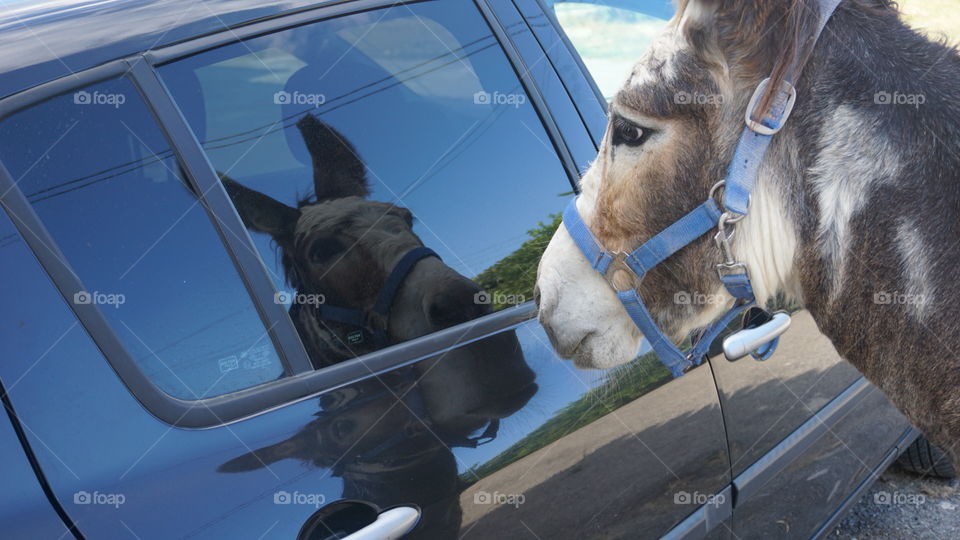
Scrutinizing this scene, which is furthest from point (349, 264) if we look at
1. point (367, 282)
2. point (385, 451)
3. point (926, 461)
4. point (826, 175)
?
point (926, 461)

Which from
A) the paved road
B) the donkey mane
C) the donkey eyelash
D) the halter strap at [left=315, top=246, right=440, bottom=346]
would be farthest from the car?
the paved road

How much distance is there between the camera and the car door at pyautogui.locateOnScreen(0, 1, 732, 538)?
1.42 meters

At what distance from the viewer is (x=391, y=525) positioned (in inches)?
62.2

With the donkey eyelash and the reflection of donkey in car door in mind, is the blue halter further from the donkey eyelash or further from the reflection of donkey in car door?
the reflection of donkey in car door

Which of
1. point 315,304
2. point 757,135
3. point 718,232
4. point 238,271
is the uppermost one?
point 238,271

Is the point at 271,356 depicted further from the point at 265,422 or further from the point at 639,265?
the point at 639,265

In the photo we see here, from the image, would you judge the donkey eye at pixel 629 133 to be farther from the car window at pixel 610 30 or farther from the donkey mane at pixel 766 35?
the car window at pixel 610 30

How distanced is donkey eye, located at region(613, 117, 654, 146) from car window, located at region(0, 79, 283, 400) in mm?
910

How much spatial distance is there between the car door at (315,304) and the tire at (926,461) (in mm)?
2285

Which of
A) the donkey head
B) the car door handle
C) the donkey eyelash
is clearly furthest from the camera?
the donkey eyelash

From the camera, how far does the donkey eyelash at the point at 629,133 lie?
1.75 meters

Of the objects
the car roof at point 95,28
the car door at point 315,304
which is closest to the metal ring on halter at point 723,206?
the car door at point 315,304

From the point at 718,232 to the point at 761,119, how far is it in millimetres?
261

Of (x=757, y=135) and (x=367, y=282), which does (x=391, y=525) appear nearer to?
(x=367, y=282)
